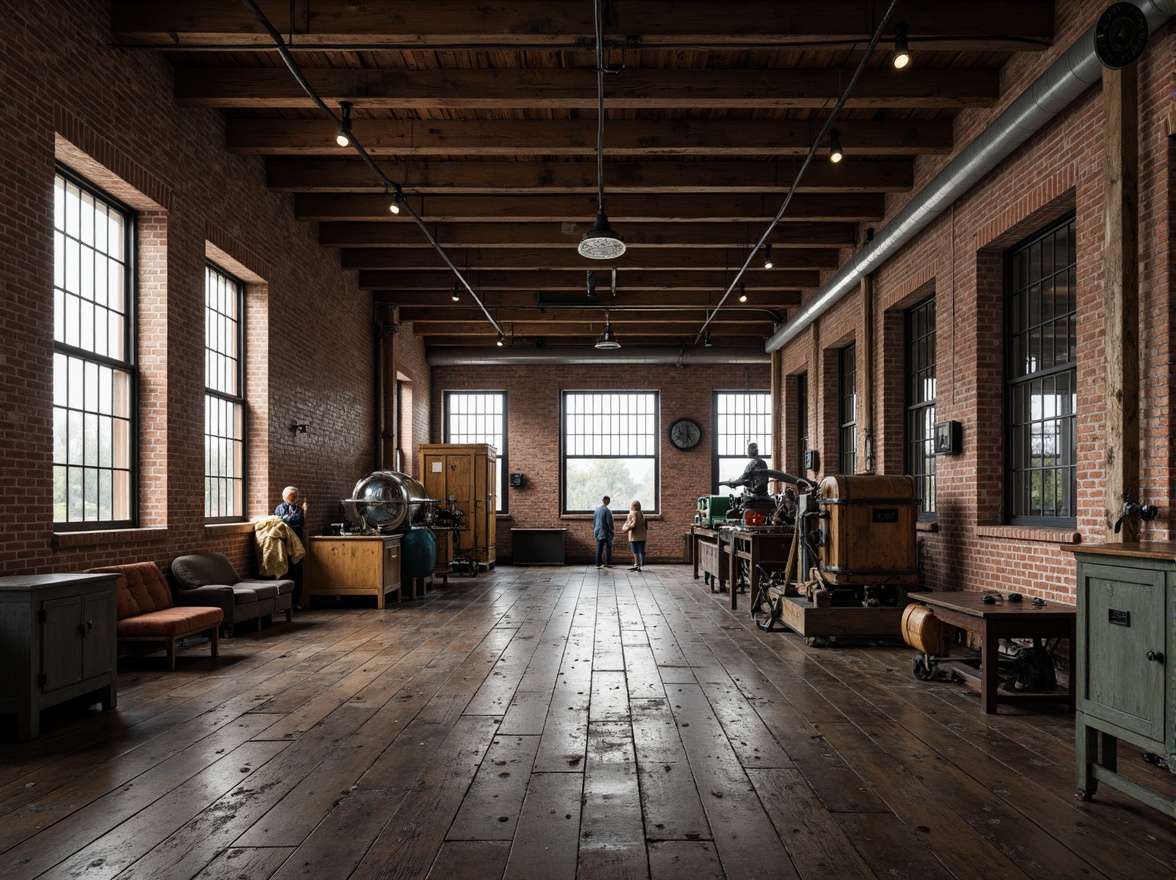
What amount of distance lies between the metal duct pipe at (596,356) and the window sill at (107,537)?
34.1 ft

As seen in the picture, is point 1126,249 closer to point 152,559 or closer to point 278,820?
point 278,820

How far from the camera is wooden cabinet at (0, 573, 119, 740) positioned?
4438mm

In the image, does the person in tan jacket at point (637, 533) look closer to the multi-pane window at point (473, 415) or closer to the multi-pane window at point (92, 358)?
the multi-pane window at point (473, 415)

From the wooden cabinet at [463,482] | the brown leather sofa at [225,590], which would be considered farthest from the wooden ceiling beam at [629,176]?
the wooden cabinet at [463,482]

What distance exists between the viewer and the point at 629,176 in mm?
9016

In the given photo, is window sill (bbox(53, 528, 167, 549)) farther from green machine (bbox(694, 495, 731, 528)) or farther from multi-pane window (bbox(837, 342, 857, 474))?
multi-pane window (bbox(837, 342, 857, 474))

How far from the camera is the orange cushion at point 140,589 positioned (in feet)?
20.5

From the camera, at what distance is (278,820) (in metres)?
3.33

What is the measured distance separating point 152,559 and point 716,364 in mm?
12504

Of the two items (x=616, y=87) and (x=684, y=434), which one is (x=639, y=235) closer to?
(x=616, y=87)

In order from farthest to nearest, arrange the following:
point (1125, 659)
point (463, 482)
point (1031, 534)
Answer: point (463, 482) → point (1031, 534) → point (1125, 659)

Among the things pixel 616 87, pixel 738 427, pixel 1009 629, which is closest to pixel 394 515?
pixel 616 87

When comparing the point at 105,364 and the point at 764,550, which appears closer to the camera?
the point at 105,364

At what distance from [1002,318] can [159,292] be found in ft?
23.5
